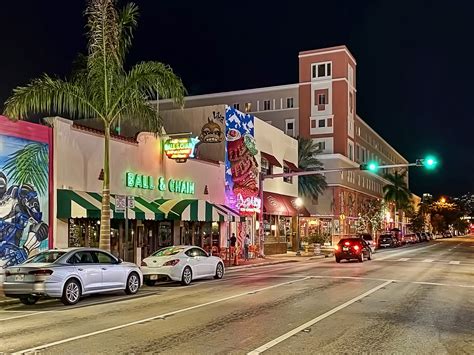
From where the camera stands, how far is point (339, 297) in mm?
16203

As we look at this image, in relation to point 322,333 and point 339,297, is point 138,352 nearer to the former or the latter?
point 322,333

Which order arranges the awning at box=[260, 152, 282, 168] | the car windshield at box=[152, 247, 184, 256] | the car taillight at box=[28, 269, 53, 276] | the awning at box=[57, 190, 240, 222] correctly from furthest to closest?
the awning at box=[260, 152, 282, 168], the awning at box=[57, 190, 240, 222], the car windshield at box=[152, 247, 184, 256], the car taillight at box=[28, 269, 53, 276]

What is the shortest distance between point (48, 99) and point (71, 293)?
8.38 m

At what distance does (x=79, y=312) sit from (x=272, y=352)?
6.21m

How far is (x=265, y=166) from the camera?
43.0 m

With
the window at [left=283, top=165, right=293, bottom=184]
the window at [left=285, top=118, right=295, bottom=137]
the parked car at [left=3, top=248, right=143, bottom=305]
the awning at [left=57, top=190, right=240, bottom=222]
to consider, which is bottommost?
the parked car at [left=3, top=248, right=143, bottom=305]

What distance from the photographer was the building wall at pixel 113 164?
22.6 meters

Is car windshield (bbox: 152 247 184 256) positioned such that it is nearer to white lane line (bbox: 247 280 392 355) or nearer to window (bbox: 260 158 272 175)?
white lane line (bbox: 247 280 392 355)

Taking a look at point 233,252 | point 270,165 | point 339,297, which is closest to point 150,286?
point 339,297

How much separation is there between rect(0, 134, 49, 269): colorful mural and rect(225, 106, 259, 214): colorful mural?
16561 mm

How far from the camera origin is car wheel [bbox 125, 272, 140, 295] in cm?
1733

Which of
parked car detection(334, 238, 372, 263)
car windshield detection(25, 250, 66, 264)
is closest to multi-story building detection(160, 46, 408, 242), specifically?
parked car detection(334, 238, 372, 263)

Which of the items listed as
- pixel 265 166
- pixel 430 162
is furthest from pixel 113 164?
pixel 265 166

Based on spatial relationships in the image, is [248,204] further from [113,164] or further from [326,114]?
[326,114]
